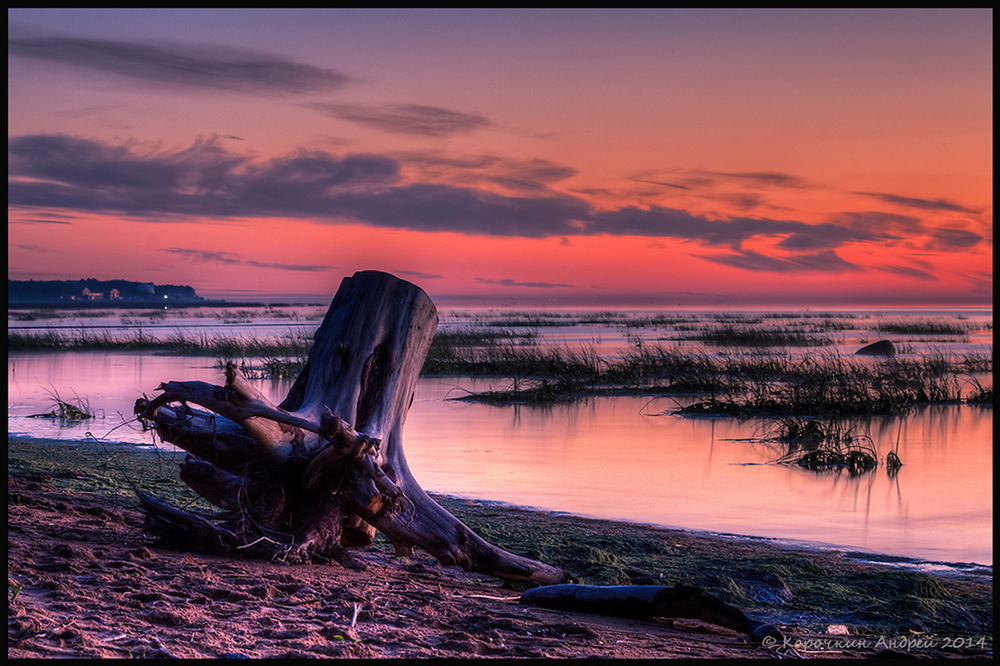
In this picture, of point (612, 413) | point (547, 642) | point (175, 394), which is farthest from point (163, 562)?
point (612, 413)

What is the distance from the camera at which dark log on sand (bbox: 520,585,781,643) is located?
208 inches

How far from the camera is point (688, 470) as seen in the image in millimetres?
12297

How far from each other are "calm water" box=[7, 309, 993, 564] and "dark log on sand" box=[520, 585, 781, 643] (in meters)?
3.73

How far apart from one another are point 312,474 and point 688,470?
276 inches

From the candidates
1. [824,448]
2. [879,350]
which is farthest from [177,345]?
[824,448]

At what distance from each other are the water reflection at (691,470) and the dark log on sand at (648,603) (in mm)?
3738

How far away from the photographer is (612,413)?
60.1 feet

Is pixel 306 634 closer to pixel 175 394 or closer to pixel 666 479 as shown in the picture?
pixel 175 394

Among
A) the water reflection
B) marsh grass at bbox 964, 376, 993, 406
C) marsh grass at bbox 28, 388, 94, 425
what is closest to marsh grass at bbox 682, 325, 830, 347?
marsh grass at bbox 964, 376, 993, 406

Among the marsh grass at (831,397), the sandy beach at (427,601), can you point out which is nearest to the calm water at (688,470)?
the marsh grass at (831,397)

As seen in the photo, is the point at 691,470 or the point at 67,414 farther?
the point at 67,414

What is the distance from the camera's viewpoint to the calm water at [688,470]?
9.44m

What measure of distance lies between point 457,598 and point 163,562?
180 cm

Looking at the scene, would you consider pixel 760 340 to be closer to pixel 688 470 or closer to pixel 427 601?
pixel 688 470
